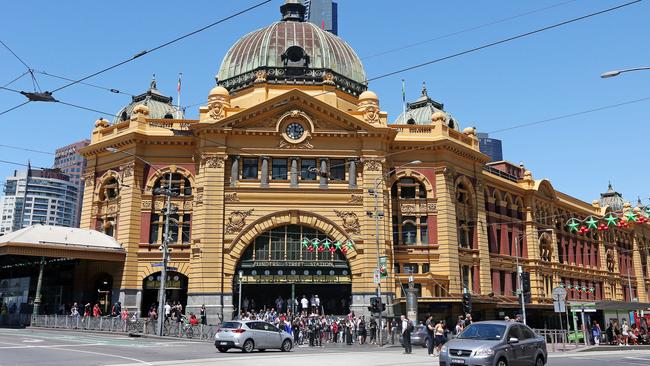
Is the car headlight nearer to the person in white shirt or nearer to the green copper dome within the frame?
the person in white shirt

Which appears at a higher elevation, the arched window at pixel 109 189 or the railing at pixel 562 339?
the arched window at pixel 109 189

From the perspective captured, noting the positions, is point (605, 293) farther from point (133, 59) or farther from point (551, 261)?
point (133, 59)

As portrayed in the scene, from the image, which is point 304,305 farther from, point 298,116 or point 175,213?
point 298,116


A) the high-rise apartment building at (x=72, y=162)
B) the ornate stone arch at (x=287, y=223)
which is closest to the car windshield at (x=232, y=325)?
the ornate stone arch at (x=287, y=223)

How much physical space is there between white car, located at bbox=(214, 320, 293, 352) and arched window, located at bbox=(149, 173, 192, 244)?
72.0ft

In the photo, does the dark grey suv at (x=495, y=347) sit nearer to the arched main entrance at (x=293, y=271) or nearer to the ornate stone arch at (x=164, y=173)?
the arched main entrance at (x=293, y=271)

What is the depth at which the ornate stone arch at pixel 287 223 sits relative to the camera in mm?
46438

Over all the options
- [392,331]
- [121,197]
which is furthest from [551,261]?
[121,197]

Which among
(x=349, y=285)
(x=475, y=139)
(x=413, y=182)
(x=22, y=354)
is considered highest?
(x=475, y=139)

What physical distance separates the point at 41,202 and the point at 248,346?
13377 centimetres

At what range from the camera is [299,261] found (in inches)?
1841

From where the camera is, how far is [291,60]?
5600cm

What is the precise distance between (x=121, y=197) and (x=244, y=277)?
12.8 m

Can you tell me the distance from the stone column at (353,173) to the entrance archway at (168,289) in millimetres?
15410
